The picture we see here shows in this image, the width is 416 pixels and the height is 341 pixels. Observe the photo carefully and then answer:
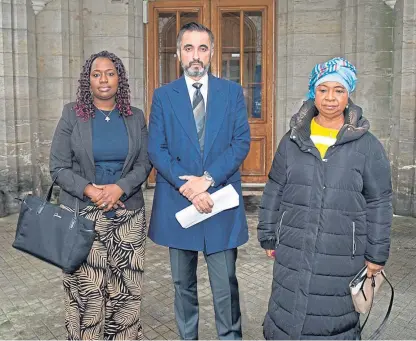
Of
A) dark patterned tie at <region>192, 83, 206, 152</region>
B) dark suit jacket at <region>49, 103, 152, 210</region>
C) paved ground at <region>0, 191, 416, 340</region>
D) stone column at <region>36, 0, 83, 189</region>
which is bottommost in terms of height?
paved ground at <region>0, 191, 416, 340</region>

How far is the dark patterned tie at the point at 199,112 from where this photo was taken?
2879 mm

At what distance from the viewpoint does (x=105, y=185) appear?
2910 mm

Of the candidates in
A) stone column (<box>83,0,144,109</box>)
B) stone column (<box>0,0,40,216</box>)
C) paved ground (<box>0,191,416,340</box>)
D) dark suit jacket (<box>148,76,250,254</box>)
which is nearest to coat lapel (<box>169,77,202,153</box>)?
dark suit jacket (<box>148,76,250,254</box>)

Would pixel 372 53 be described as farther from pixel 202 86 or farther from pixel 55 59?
pixel 202 86

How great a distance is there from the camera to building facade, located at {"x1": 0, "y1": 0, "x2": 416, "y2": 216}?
6805 millimetres

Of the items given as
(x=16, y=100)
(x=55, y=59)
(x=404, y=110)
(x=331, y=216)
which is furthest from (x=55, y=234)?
(x=404, y=110)

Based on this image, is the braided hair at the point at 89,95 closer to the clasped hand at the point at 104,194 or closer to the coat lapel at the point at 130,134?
the coat lapel at the point at 130,134

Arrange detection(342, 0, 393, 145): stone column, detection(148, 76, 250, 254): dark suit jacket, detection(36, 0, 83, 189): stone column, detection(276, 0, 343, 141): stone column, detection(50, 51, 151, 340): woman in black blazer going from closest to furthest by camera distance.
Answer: detection(148, 76, 250, 254): dark suit jacket < detection(50, 51, 151, 340): woman in black blazer < detection(342, 0, 393, 145): stone column < detection(36, 0, 83, 189): stone column < detection(276, 0, 343, 141): stone column

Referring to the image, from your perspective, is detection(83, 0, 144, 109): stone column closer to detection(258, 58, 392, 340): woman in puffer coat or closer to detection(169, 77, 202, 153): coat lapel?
detection(169, 77, 202, 153): coat lapel

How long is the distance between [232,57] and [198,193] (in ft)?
18.5

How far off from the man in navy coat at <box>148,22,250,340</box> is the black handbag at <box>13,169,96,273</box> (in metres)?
0.44

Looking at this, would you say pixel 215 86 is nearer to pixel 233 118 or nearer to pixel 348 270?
pixel 233 118

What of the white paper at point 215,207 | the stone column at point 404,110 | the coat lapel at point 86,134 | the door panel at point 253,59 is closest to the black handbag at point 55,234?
the coat lapel at point 86,134

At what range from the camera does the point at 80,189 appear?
9.38ft
